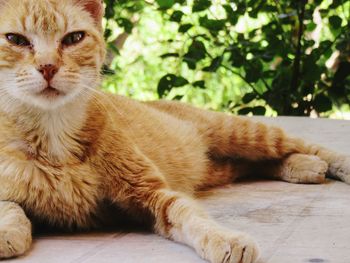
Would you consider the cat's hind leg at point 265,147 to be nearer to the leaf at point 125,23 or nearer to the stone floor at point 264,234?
the stone floor at point 264,234

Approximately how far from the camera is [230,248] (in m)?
2.26

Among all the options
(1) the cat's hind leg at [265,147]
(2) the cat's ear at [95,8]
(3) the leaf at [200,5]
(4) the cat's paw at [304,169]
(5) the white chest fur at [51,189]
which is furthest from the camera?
(3) the leaf at [200,5]

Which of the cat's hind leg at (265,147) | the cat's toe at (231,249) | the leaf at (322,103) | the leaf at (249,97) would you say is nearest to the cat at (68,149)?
the cat's toe at (231,249)

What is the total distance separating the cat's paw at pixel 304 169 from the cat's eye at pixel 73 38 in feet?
4.60

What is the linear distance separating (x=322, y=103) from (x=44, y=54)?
3.28m

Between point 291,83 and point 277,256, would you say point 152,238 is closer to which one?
point 277,256

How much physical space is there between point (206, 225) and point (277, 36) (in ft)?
10.3

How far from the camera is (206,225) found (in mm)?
2445

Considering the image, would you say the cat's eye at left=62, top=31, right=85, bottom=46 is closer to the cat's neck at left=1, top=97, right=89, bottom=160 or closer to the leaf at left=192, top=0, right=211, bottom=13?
the cat's neck at left=1, top=97, right=89, bottom=160

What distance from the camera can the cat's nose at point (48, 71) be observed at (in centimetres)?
246

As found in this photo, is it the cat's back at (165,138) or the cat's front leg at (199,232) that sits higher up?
the cat's back at (165,138)

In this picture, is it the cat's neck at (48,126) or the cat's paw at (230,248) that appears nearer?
the cat's paw at (230,248)

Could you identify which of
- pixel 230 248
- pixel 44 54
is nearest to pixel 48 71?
pixel 44 54

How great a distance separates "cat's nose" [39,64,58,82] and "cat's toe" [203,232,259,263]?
0.78m
